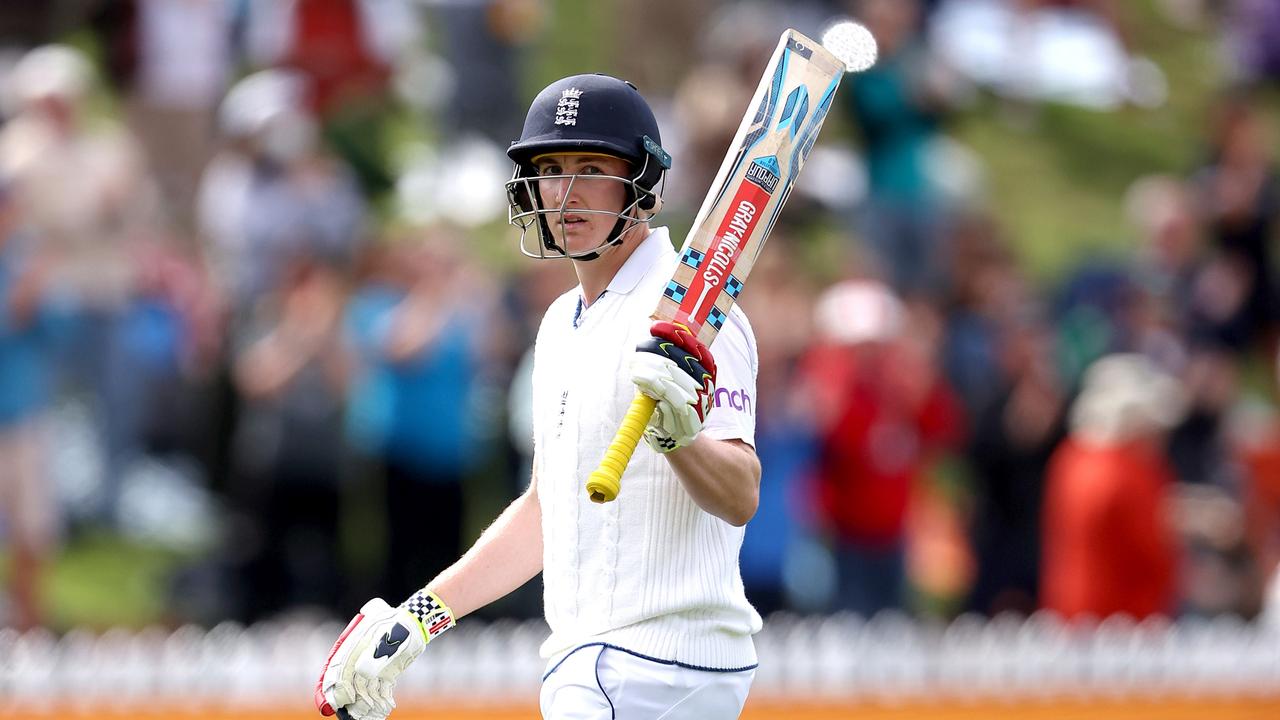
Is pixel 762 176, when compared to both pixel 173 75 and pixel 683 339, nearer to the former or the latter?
pixel 683 339

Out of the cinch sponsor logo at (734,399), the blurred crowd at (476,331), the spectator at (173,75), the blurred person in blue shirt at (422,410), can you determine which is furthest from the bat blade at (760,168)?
the spectator at (173,75)

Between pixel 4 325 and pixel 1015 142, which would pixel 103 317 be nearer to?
pixel 4 325

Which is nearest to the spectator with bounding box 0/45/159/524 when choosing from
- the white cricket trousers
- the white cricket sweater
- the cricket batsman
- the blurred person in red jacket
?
the blurred person in red jacket

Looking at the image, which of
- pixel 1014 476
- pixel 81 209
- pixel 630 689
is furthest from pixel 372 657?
pixel 1014 476

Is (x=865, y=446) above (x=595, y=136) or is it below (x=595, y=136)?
above

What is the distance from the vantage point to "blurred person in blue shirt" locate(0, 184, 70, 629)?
29.7ft

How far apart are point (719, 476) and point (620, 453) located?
214 mm

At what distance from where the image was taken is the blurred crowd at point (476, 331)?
9.27m

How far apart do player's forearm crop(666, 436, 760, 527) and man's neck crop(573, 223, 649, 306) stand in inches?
21.1

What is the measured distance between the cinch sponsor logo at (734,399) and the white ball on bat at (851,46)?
804 mm

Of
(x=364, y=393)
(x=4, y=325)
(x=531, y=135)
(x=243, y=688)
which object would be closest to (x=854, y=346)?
(x=364, y=393)

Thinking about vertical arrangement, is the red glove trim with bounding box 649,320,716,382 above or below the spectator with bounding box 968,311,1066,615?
below

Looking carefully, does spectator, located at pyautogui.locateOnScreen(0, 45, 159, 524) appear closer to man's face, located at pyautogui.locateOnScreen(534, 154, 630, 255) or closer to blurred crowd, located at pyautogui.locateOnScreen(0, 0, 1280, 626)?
blurred crowd, located at pyautogui.locateOnScreen(0, 0, 1280, 626)

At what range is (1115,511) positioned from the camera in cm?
920
